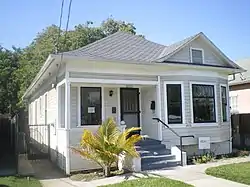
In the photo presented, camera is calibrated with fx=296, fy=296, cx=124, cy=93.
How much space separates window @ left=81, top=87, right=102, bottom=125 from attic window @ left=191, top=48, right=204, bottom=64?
4.71 m

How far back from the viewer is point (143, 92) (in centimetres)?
1373

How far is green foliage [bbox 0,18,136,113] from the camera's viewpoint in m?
29.7

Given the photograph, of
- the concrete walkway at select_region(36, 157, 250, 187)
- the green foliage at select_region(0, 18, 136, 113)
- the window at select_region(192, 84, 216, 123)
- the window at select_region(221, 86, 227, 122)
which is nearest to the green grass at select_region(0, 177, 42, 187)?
the concrete walkway at select_region(36, 157, 250, 187)

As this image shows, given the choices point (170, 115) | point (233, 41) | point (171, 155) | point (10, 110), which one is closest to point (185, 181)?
point (171, 155)

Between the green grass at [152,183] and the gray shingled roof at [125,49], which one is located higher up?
the gray shingled roof at [125,49]

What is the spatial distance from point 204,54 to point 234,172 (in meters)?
6.44

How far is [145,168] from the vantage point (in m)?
10.4

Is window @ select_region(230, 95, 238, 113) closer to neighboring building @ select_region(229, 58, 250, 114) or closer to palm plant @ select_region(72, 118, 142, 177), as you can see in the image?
neighboring building @ select_region(229, 58, 250, 114)

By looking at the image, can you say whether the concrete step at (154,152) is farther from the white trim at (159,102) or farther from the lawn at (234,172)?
the lawn at (234,172)

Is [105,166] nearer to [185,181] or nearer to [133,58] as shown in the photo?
[185,181]

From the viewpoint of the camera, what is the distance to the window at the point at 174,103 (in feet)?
42.0

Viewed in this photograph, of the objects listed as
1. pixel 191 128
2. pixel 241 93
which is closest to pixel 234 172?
pixel 191 128

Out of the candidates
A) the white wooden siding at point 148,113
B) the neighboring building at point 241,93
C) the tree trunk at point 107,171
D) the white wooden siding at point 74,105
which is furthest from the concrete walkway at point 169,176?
the neighboring building at point 241,93

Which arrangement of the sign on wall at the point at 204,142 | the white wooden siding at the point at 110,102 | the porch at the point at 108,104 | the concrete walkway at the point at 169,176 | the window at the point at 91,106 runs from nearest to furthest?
the concrete walkway at the point at 169,176
the porch at the point at 108,104
the window at the point at 91,106
the white wooden siding at the point at 110,102
the sign on wall at the point at 204,142
